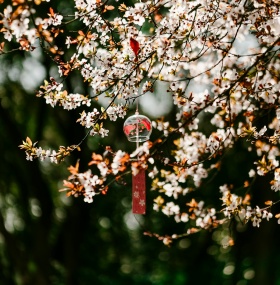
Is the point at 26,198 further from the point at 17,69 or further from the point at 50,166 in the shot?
the point at 50,166

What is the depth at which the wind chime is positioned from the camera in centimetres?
329

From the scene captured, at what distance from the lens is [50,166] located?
596 inches

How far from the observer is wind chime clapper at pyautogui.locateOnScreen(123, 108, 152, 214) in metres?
3.29

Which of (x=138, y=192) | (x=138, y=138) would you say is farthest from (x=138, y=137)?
(x=138, y=192)

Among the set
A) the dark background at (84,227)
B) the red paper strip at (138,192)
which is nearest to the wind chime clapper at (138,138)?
the red paper strip at (138,192)

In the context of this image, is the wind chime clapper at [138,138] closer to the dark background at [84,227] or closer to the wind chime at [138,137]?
the wind chime at [138,137]

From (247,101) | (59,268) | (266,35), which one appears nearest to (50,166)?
(59,268)

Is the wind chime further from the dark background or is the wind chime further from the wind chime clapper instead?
the dark background

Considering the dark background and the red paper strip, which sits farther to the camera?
the dark background

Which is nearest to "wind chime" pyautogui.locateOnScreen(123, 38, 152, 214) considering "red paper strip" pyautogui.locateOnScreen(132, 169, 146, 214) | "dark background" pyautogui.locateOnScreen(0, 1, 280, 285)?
"red paper strip" pyautogui.locateOnScreen(132, 169, 146, 214)

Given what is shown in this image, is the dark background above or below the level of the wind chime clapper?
above

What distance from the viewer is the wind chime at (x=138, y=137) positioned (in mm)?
3293

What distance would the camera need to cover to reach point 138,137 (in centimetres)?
→ 364

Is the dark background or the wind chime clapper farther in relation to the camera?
the dark background
